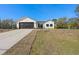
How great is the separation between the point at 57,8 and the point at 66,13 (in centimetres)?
20

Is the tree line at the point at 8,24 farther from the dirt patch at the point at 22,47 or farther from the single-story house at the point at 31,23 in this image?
the dirt patch at the point at 22,47

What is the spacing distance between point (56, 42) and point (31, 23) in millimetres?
607

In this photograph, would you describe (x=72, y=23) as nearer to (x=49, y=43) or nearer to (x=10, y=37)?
(x=49, y=43)

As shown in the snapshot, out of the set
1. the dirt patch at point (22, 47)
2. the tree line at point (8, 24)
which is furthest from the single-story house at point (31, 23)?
the dirt patch at point (22, 47)

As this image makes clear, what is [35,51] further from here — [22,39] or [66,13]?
[66,13]

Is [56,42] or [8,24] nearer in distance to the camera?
[56,42]

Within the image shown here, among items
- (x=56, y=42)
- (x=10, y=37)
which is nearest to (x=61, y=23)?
(x=56, y=42)

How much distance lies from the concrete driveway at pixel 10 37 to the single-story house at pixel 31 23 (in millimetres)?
97

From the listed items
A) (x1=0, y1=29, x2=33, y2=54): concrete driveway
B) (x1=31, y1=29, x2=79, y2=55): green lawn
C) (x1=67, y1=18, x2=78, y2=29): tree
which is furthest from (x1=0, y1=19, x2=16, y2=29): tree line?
(x1=67, y1=18, x2=78, y2=29): tree

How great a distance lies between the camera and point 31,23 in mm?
5023

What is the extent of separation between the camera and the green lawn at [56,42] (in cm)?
480

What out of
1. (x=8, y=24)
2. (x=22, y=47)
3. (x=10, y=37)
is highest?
(x=8, y=24)

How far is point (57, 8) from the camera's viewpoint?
16.1 ft
